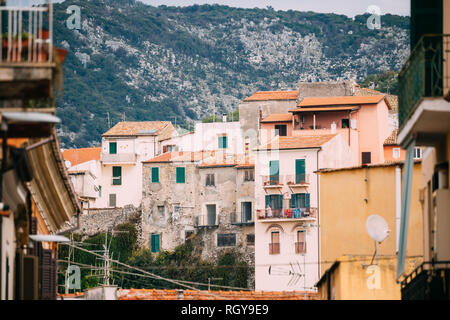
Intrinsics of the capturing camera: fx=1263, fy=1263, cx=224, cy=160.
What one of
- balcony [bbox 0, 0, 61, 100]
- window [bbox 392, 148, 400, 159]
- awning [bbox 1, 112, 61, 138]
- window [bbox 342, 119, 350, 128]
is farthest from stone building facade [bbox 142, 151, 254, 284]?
balcony [bbox 0, 0, 61, 100]

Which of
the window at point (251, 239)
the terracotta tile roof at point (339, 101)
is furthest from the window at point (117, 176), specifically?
the window at point (251, 239)

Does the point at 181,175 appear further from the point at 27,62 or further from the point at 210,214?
the point at 27,62

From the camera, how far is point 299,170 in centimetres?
7819

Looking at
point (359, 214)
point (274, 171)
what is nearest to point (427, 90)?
point (359, 214)

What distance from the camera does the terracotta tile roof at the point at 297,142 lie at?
78.4 meters

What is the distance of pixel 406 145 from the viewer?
59.1 ft

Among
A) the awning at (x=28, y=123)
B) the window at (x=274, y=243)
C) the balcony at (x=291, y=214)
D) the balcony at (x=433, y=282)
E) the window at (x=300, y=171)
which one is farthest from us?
the window at (x=300, y=171)

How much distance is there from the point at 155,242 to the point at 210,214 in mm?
4368

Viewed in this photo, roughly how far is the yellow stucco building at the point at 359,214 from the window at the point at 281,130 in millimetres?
57300

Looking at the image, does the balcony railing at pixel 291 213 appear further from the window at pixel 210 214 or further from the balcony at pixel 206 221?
the window at pixel 210 214
